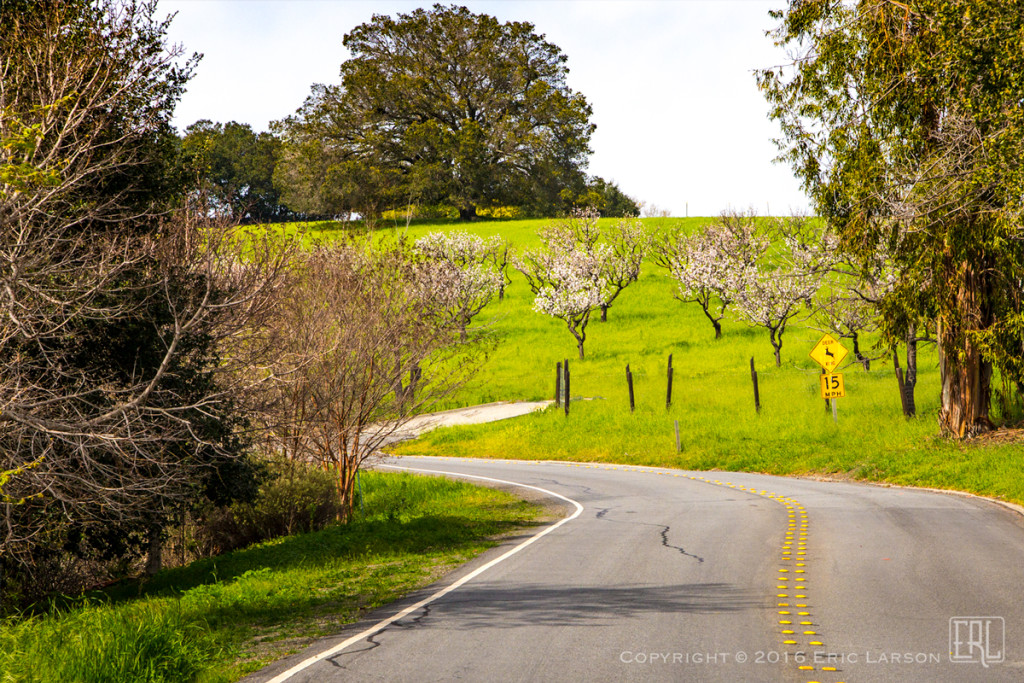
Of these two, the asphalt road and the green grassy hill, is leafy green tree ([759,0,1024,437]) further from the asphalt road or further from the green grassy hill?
the asphalt road

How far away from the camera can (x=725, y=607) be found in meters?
8.83

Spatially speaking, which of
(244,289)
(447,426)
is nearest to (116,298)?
(244,289)

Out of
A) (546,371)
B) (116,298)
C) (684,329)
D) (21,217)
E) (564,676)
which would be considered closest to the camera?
(564,676)

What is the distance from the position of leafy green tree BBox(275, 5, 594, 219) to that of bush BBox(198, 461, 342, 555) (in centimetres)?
6123

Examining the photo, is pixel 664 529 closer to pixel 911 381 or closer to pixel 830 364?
pixel 830 364

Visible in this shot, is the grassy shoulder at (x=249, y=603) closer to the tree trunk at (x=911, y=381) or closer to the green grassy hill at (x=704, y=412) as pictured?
the green grassy hill at (x=704, y=412)

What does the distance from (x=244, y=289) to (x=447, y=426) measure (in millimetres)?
25540

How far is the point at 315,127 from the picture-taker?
262 feet

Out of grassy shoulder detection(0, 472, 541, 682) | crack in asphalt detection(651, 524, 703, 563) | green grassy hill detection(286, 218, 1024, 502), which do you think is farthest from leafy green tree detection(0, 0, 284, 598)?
green grassy hill detection(286, 218, 1024, 502)

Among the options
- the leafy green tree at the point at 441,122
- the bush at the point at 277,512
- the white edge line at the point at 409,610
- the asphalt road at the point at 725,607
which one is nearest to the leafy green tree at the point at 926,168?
the asphalt road at the point at 725,607

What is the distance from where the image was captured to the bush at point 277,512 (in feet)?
54.3

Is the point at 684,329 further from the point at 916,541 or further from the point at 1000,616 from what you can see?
the point at 1000,616

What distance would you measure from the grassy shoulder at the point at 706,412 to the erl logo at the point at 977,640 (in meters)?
10.1

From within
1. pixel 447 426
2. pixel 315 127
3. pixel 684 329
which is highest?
pixel 315 127
